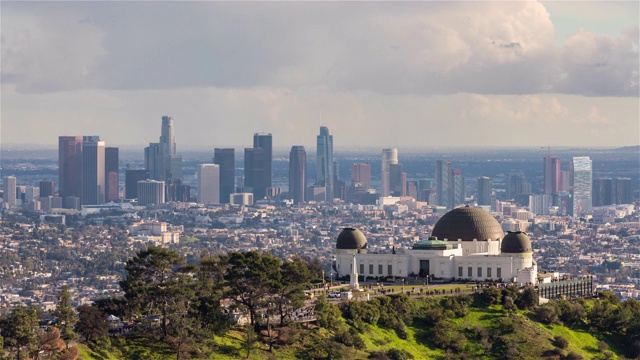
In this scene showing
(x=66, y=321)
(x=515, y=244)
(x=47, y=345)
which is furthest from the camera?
(x=515, y=244)

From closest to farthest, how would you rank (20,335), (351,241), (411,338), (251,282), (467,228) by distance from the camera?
1. (20,335)
2. (251,282)
3. (411,338)
4. (351,241)
5. (467,228)

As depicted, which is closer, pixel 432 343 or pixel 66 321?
pixel 66 321

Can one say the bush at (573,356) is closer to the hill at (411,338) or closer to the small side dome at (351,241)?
the hill at (411,338)

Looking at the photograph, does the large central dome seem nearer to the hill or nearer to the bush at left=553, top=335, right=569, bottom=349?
the hill

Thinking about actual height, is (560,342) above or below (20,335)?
below

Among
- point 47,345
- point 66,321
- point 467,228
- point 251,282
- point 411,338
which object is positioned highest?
point 467,228

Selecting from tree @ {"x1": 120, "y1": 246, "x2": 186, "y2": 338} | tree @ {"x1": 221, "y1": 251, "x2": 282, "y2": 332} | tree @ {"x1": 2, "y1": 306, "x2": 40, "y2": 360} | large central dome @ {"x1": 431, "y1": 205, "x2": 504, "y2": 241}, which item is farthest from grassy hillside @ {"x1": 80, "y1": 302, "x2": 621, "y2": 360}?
large central dome @ {"x1": 431, "y1": 205, "x2": 504, "y2": 241}

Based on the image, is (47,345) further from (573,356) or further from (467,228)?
(467,228)

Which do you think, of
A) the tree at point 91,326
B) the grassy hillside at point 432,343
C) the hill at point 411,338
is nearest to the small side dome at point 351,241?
the hill at point 411,338

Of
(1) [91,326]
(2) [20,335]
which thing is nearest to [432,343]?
(1) [91,326]
